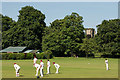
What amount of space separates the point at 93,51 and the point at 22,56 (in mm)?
26731

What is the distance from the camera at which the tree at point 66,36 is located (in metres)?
86.3

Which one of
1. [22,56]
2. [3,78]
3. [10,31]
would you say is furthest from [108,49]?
[3,78]

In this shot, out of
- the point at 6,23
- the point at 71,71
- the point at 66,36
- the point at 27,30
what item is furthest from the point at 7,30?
the point at 71,71

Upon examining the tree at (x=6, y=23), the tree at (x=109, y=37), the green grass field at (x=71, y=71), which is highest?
the tree at (x=6, y=23)

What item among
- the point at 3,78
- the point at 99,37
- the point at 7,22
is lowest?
the point at 3,78

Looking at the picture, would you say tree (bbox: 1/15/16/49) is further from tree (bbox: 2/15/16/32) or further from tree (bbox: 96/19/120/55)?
tree (bbox: 96/19/120/55)

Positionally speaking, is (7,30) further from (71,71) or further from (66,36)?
(71,71)

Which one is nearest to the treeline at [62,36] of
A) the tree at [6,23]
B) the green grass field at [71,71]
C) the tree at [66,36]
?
the tree at [66,36]

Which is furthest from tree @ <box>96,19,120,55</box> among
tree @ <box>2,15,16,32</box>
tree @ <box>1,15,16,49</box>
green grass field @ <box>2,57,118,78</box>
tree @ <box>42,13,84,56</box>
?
green grass field @ <box>2,57,118,78</box>

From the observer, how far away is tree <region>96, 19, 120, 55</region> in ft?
271

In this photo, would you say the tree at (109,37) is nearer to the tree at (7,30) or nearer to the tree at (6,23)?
the tree at (7,30)

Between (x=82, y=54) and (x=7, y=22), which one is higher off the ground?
(x=7, y=22)

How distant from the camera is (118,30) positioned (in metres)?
84.3

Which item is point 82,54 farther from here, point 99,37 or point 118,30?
point 118,30
